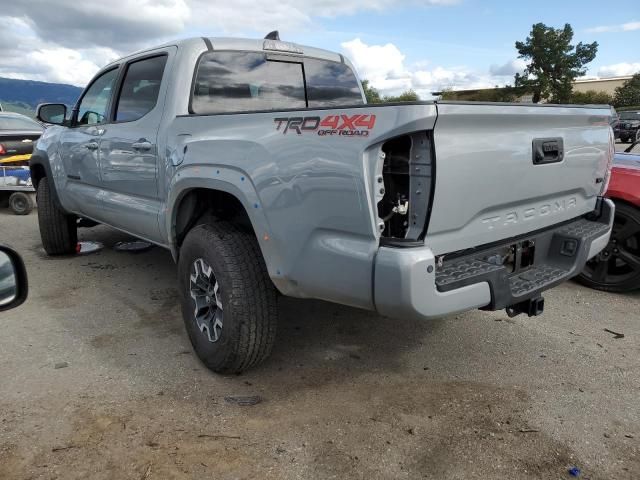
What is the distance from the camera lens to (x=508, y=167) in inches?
95.7

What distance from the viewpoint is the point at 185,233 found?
11.0 ft

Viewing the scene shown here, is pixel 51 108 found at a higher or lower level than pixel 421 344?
higher

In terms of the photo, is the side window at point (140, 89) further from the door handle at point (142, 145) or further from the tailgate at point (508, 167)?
the tailgate at point (508, 167)

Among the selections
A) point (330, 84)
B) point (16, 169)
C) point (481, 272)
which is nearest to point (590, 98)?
point (16, 169)

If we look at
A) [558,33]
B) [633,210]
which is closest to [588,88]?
[558,33]

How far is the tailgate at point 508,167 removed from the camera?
2.17 m

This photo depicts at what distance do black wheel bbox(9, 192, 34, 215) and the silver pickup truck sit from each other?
199 inches

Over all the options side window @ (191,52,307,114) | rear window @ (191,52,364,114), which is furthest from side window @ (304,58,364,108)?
side window @ (191,52,307,114)

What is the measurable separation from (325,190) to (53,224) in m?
4.28

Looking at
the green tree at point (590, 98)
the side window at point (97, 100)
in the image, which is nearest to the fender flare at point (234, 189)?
the side window at point (97, 100)

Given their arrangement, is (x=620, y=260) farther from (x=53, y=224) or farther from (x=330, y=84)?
(x=53, y=224)

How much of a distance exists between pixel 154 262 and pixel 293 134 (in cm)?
357

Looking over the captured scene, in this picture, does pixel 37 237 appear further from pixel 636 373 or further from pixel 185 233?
pixel 636 373

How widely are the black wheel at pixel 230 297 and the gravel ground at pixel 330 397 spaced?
0.22 meters
